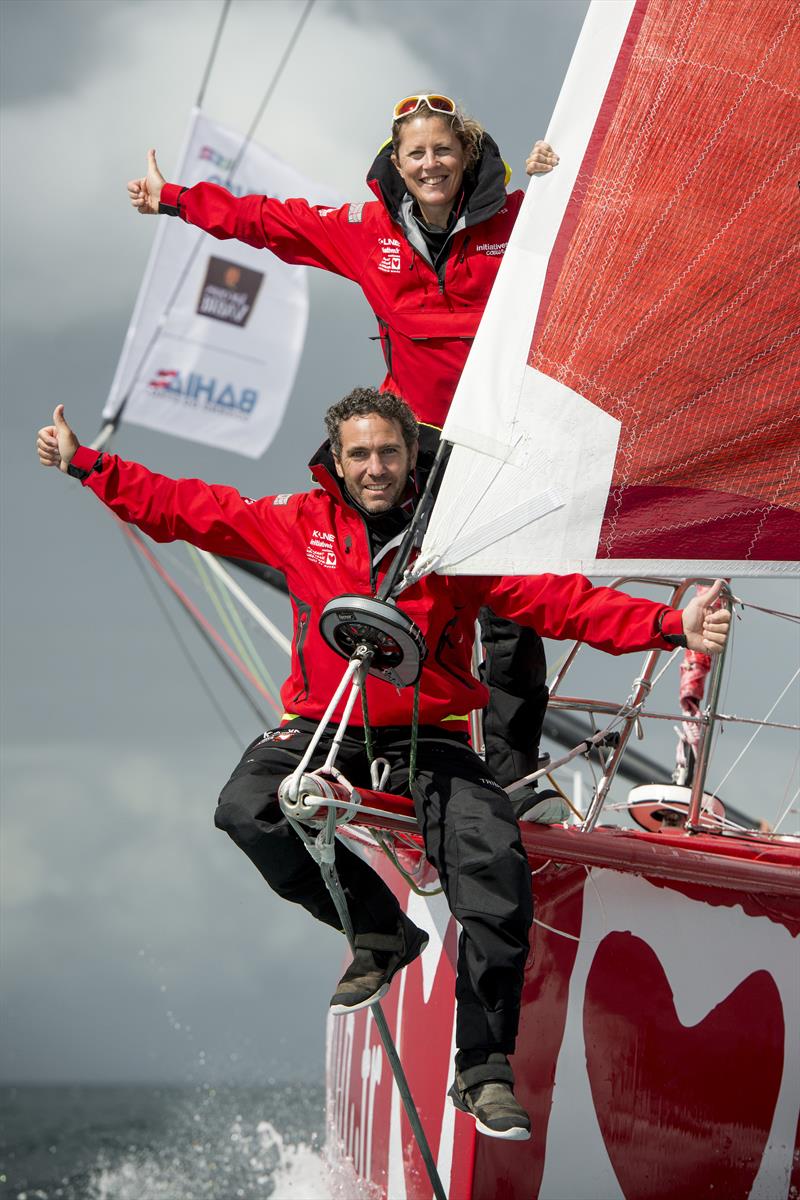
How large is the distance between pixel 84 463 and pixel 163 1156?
Result: 18523mm

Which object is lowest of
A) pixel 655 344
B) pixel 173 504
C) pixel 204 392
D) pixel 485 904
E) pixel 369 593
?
pixel 485 904

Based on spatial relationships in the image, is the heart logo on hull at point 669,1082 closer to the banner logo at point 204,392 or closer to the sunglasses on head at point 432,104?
the sunglasses on head at point 432,104

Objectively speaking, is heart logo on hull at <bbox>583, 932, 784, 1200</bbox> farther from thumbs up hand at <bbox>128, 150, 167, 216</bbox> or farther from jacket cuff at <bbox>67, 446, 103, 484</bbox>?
thumbs up hand at <bbox>128, 150, 167, 216</bbox>

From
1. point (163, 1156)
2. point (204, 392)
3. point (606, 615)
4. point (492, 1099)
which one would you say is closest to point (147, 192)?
point (606, 615)

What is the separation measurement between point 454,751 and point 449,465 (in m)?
0.60

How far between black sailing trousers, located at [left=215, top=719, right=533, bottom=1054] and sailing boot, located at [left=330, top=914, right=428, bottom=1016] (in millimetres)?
27

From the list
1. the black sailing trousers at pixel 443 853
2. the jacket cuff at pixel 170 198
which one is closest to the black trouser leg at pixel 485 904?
the black sailing trousers at pixel 443 853

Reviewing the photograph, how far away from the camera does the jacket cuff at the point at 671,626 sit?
285 centimetres

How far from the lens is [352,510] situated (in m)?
3.22

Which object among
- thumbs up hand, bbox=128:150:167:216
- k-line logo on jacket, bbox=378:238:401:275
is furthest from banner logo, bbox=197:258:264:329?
k-line logo on jacket, bbox=378:238:401:275

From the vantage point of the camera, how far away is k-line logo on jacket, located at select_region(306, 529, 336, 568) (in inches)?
126

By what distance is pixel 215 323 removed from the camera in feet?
52.2

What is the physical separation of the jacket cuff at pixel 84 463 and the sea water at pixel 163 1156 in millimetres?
3366

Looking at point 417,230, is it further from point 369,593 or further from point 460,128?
point 369,593
